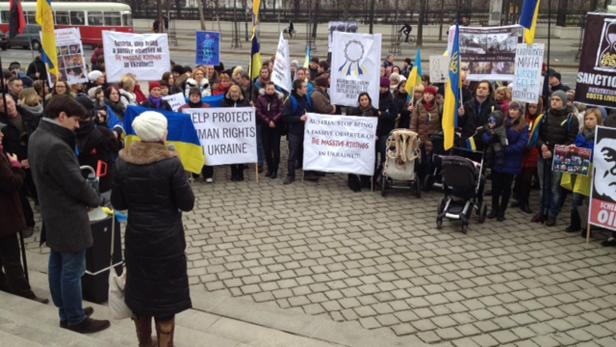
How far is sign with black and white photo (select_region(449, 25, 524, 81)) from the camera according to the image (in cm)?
1080

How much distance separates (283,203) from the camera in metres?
9.14

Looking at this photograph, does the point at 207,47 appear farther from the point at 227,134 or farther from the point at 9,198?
the point at 9,198

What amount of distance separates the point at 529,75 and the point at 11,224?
7217 millimetres

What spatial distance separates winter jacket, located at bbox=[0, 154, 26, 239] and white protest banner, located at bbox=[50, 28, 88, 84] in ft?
20.2

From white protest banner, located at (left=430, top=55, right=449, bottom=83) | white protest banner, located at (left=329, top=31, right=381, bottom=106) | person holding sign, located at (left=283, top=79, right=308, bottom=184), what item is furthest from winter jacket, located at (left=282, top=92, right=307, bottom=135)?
white protest banner, located at (left=430, top=55, right=449, bottom=83)

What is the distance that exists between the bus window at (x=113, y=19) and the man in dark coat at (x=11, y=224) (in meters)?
34.6

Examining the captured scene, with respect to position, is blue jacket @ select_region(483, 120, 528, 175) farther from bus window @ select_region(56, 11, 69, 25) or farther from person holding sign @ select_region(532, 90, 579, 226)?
bus window @ select_region(56, 11, 69, 25)

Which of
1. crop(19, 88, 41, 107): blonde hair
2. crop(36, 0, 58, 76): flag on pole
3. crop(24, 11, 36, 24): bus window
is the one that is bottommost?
crop(19, 88, 41, 107): blonde hair

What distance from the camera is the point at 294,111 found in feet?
33.3

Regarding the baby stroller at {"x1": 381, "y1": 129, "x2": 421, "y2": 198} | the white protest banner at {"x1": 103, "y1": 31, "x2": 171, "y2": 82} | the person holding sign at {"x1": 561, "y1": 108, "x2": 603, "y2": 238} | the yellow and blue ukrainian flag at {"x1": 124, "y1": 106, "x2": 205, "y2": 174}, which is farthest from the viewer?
the white protest banner at {"x1": 103, "y1": 31, "x2": 171, "y2": 82}

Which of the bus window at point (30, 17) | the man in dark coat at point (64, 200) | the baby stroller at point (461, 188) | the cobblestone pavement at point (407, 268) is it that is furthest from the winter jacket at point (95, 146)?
the bus window at point (30, 17)

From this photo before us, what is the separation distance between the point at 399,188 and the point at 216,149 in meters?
3.09

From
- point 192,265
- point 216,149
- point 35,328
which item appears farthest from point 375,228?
point 35,328

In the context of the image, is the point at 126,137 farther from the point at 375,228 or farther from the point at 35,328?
the point at 35,328
